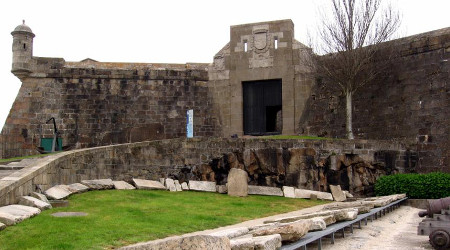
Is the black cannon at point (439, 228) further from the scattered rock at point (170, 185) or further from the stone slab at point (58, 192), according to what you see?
the scattered rock at point (170, 185)

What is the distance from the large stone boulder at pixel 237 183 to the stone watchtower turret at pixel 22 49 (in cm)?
1176

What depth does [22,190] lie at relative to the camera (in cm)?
1159

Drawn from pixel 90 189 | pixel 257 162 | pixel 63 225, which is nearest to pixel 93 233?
pixel 63 225

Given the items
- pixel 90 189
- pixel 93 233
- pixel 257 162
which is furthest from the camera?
pixel 257 162

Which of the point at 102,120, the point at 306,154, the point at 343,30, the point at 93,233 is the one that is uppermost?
the point at 343,30

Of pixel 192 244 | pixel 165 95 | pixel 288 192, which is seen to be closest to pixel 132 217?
pixel 192 244

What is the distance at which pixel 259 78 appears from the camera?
76.7 ft

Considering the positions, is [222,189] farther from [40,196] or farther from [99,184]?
[40,196]

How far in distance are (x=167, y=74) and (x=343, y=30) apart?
8499 millimetres

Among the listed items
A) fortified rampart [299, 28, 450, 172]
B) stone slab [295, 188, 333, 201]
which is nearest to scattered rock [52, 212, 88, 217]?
stone slab [295, 188, 333, 201]

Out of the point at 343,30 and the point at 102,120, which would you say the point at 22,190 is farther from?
the point at 343,30

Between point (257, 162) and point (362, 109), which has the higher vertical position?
point (362, 109)

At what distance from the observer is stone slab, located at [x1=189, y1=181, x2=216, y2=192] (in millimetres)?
17500

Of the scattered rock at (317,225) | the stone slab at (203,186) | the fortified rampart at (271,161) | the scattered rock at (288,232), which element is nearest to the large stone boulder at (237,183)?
the stone slab at (203,186)
